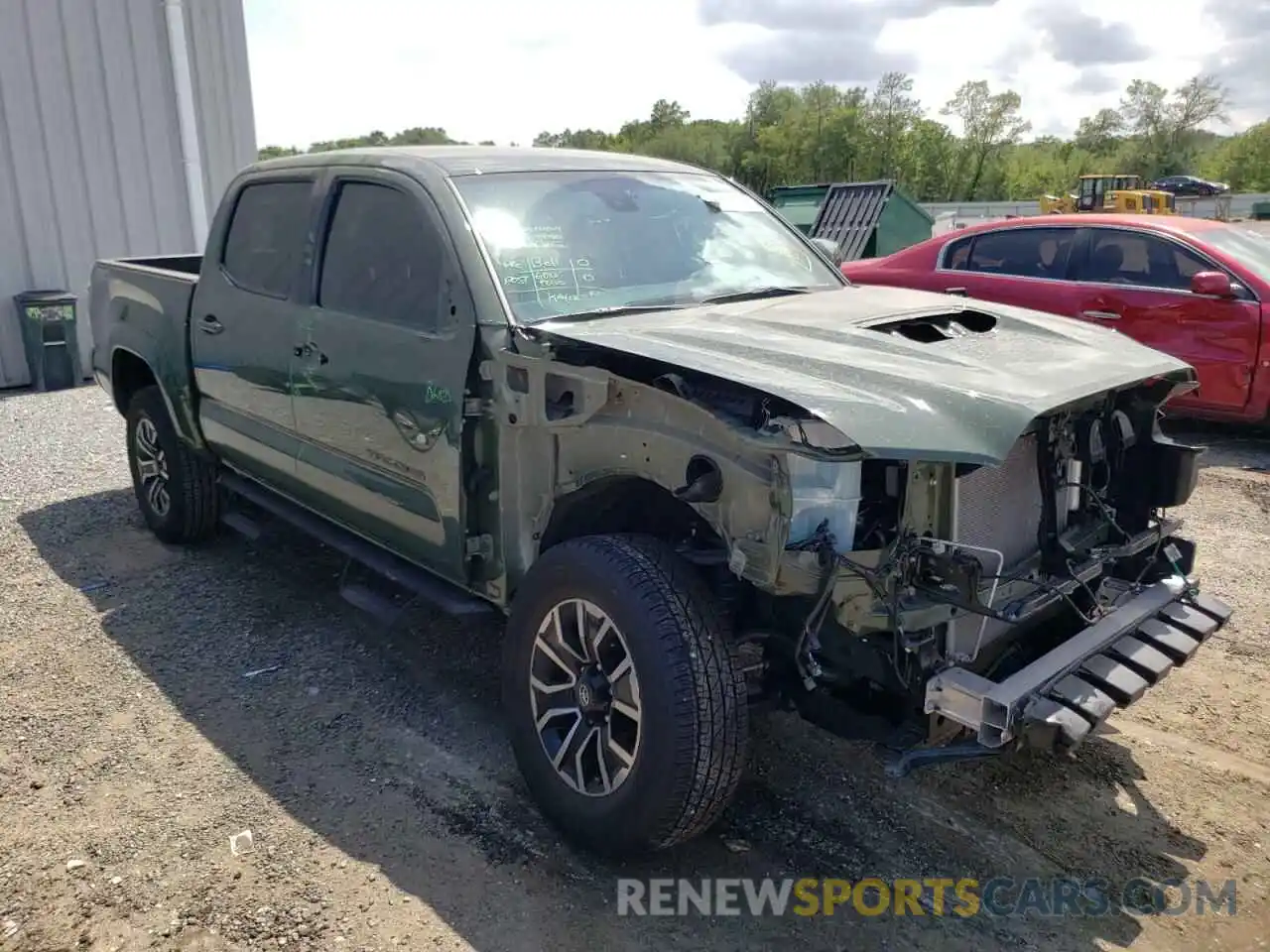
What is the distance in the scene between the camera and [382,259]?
3.73m

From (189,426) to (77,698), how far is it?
156cm

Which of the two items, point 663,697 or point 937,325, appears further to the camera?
point 937,325

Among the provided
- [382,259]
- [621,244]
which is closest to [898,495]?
[621,244]

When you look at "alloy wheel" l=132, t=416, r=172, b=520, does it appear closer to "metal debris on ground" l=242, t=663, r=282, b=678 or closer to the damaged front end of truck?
"metal debris on ground" l=242, t=663, r=282, b=678

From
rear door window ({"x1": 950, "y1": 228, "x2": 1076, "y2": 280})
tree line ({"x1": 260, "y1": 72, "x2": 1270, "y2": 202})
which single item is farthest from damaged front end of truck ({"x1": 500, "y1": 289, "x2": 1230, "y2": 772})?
tree line ({"x1": 260, "y1": 72, "x2": 1270, "y2": 202})

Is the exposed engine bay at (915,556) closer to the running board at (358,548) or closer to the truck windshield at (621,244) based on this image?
the truck windshield at (621,244)

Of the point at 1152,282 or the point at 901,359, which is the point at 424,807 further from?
the point at 1152,282

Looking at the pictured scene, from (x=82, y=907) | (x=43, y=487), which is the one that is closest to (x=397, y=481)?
(x=82, y=907)

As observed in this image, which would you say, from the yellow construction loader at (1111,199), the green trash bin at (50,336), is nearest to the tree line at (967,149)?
the yellow construction loader at (1111,199)

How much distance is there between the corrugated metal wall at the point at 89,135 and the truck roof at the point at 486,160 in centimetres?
722

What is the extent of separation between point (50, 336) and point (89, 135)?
81.6 inches

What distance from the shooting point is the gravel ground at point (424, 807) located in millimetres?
2736

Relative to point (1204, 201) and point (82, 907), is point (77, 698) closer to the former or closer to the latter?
point (82, 907)

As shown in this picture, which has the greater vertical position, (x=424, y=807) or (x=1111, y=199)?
(x=1111, y=199)
